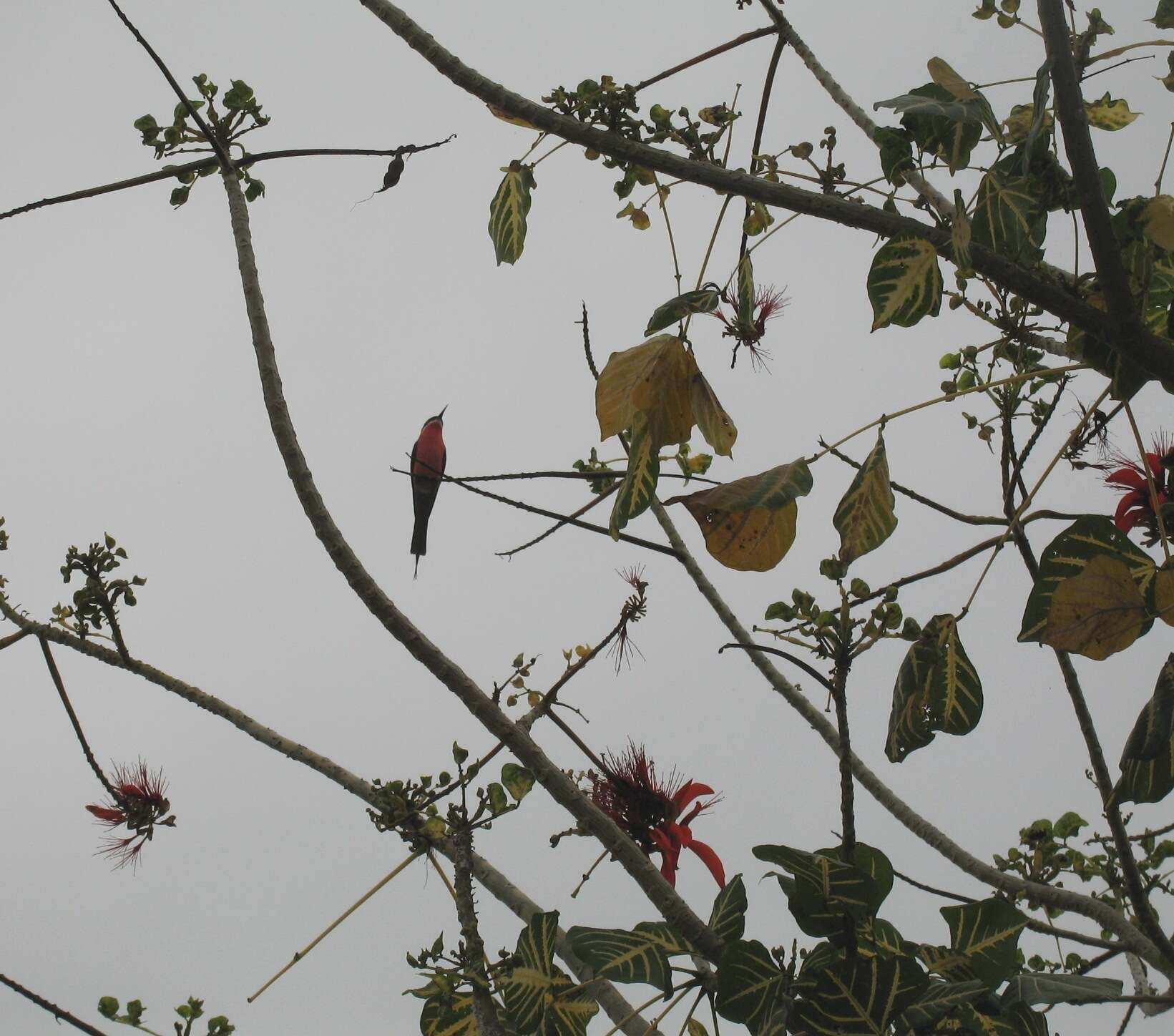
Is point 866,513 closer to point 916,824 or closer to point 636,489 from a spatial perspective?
point 636,489

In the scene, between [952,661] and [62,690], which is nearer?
[952,661]

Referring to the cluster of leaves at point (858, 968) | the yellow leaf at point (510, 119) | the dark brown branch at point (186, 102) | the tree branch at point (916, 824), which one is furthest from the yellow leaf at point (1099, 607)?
the dark brown branch at point (186, 102)

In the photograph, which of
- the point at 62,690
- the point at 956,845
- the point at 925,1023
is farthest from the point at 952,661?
the point at 62,690

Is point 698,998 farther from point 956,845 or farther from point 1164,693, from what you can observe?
point 956,845

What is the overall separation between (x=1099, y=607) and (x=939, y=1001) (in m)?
0.45

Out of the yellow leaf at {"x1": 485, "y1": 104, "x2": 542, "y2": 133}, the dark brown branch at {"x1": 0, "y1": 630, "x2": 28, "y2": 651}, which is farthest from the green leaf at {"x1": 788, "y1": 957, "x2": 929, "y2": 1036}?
the dark brown branch at {"x1": 0, "y1": 630, "x2": 28, "y2": 651}

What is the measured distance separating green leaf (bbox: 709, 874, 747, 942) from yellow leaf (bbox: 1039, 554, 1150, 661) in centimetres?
53

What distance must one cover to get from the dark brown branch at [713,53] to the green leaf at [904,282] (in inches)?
15.0

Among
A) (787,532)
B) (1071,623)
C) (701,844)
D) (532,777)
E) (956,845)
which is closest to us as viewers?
(1071,623)

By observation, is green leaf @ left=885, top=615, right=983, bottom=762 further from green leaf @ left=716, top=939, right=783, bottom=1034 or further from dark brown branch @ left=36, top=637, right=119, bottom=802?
dark brown branch @ left=36, top=637, right=119, bottom=802

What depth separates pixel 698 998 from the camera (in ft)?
4.35

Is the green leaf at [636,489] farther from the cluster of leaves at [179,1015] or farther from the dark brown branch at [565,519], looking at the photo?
the cluster of leaves at [179,1015]

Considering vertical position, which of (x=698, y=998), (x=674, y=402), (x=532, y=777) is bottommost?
(x=698, y=998)

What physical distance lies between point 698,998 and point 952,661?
523 millimetres
